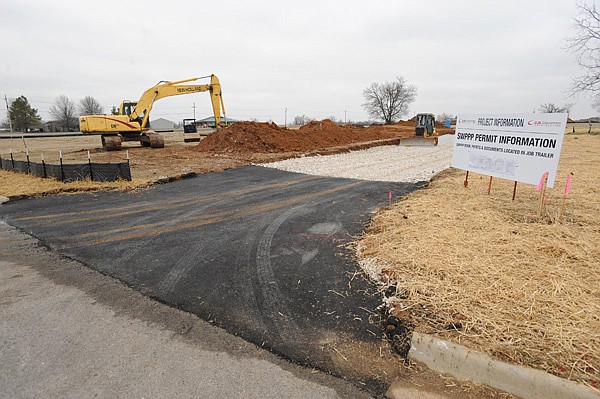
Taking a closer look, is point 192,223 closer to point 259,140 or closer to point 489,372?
Answer: point 489,372

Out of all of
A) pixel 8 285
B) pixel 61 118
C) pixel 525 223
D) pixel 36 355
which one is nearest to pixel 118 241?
pixel 8 285

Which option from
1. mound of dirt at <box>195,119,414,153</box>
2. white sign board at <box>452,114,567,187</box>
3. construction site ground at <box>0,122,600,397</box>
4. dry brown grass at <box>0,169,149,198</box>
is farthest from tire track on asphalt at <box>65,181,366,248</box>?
mound of dirt at <box>195,119,414,153</box>

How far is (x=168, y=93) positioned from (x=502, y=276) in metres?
25.2

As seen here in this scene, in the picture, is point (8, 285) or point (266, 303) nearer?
point (266, 303)

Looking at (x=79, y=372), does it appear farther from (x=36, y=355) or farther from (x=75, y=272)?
(x=75, y=272)

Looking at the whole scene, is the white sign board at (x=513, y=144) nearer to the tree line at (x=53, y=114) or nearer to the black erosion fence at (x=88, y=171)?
the black erosion fence at (x=88, y=171)

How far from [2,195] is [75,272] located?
717 cm

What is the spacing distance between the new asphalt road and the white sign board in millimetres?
2379

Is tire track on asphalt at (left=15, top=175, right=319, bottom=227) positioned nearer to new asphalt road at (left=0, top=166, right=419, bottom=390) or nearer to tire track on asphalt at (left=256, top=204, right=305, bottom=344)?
new asphalt road at (left=0, top=166, right=419, bottom=390)

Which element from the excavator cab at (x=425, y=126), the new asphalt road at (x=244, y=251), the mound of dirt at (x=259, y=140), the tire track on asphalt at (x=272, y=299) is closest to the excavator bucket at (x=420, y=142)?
the excavator cab at (x=425, y=126)

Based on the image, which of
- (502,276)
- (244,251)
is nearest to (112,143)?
(244,251)

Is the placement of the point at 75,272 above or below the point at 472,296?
below

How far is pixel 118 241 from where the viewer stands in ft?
19.1

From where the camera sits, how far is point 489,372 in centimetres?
250
